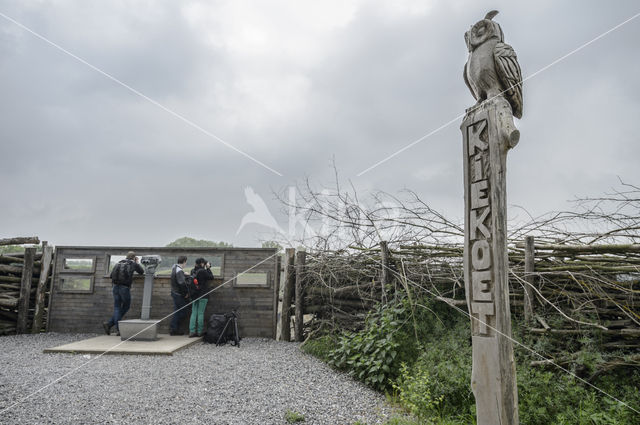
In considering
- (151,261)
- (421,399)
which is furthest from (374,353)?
(151,261)

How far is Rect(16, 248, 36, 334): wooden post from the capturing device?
9.66 meters

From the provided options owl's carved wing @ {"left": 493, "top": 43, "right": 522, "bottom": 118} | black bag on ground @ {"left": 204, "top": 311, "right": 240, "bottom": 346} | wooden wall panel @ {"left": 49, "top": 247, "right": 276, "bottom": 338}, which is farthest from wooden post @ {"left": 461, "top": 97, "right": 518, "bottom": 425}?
wooden wall panel @ {"left": 49, "top": 247, "right": 276, "bottom": 338}

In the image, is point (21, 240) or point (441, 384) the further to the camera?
point (21, 240)

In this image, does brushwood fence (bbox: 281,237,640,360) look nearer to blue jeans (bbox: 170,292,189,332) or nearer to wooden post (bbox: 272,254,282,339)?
wooden post (bbox: 272,254,282,339)

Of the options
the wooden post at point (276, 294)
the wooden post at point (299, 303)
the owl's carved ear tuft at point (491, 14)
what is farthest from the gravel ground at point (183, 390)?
the owl's carved ear tuft at point (491, 14)

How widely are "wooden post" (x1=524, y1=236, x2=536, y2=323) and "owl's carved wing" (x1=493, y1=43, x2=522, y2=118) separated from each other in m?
2.74

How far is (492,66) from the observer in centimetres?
294

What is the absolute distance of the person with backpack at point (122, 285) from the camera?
29.0ft

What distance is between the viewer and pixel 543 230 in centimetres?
539

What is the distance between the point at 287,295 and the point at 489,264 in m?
6.49

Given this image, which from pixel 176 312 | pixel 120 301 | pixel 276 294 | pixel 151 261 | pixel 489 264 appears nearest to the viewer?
pixel 489 264

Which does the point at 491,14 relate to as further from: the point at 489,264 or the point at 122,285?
the point at 122,285

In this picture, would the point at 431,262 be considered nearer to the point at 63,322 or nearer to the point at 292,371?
the point at 292,371

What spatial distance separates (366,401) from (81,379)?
3717 millimetres
